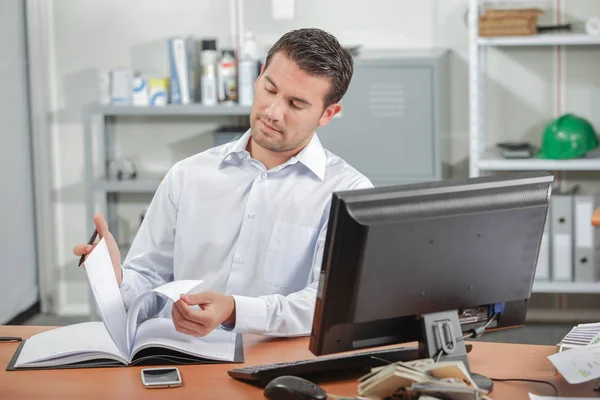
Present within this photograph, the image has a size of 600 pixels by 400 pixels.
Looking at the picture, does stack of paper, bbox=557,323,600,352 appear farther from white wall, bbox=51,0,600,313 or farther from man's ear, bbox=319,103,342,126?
white wall, bbox=51,0,600,313

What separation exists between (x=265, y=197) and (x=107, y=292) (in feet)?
1.84

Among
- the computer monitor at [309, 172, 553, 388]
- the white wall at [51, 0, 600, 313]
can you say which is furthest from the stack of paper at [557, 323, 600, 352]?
the white wall at [51, 0, 600, 313]

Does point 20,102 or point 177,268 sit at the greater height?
point 20,102

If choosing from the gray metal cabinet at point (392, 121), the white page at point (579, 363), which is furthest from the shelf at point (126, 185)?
the white page at point (579, 363)

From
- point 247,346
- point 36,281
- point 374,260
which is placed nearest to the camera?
point 374,260

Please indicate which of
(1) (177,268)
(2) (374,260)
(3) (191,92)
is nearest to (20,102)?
(3) (191,92)

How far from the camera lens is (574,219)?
4.10 metres

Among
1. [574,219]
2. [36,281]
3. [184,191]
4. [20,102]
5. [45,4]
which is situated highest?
[45,4]

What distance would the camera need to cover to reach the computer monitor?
1.54 metres

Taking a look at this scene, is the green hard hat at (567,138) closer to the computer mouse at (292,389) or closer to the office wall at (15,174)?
the office wall at (15,174)

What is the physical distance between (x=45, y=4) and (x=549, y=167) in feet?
8.19

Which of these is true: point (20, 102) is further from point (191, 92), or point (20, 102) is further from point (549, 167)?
point (549, 167)

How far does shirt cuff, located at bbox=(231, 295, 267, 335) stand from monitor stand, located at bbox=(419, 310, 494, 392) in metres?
0.38

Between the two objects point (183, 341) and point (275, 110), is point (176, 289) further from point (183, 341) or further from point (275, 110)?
point (275, 110)
